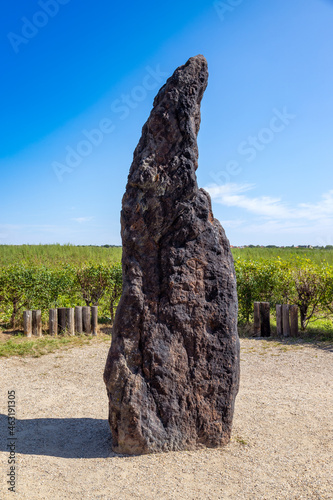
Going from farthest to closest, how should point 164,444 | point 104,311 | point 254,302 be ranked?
point 104,311, point 254,302, point 164,444

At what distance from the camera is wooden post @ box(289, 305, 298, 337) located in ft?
34.8

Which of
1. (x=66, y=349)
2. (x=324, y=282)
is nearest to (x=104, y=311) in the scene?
(x=66, y=349)

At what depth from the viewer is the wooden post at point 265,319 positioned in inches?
426

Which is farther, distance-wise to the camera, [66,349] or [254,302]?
[254,302]

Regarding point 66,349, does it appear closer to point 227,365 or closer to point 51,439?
point 51,439

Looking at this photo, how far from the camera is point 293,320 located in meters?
10.6

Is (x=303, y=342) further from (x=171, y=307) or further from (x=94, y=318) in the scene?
(x=171, y=307)

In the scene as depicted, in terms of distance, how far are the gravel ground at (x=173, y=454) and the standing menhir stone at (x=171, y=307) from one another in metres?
0.35

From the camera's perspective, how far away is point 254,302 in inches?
432

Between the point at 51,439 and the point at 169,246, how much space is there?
9.15ft

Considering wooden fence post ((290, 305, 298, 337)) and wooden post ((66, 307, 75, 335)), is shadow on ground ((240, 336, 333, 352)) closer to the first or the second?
wooden fence post ((290, 305, 298, 337))

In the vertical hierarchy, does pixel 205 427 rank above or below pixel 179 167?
below

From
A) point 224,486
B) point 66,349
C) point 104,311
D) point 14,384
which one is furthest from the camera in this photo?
point 104,311

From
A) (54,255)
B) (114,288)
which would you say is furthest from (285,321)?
(54,255)
